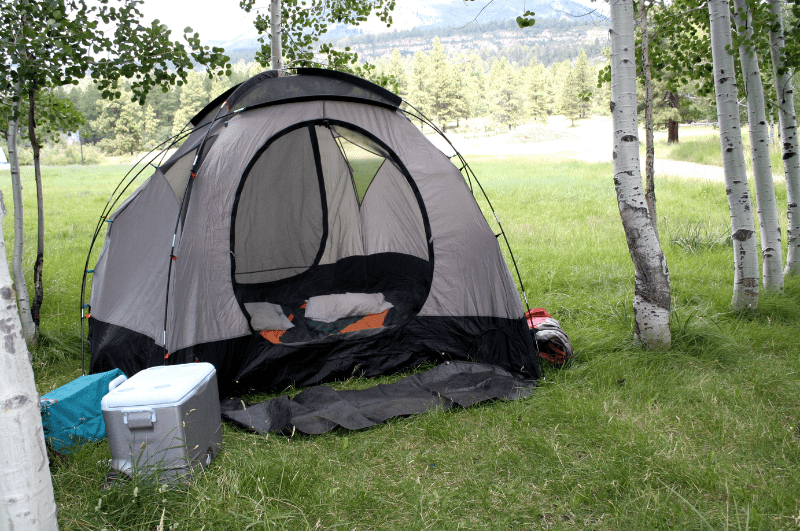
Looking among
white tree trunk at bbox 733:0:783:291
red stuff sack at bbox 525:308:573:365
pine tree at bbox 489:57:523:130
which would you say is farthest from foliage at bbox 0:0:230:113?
pine tree at bbox 489:57:523:130

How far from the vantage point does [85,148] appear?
4391 centimetres

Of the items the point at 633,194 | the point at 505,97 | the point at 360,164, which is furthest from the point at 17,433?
the point at 505,97

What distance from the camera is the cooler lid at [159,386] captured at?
89.9 inches

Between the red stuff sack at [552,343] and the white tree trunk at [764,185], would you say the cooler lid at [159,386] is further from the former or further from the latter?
the white tree trunk at [764,185]

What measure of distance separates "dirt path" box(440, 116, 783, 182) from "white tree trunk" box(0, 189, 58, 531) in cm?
1465

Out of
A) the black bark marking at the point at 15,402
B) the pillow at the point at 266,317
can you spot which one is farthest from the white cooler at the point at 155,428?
the pillow at the point at 266,317

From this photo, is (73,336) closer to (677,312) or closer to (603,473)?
(603,473)

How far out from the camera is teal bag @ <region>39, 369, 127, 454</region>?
2.56m

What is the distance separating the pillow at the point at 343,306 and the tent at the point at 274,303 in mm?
14

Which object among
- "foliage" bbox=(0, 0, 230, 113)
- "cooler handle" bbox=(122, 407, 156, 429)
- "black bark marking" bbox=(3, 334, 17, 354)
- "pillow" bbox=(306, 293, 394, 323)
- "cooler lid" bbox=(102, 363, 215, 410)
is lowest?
"pillow" bbox=(306, 293, 394, 323)

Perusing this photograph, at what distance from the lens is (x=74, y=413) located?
8.66ft

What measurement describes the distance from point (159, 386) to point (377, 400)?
1.24 meters

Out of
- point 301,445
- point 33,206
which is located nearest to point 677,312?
point 301,445

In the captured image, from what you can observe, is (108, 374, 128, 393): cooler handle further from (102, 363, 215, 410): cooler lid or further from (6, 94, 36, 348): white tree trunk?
(6, 94, 36, 348): white tree trunk
